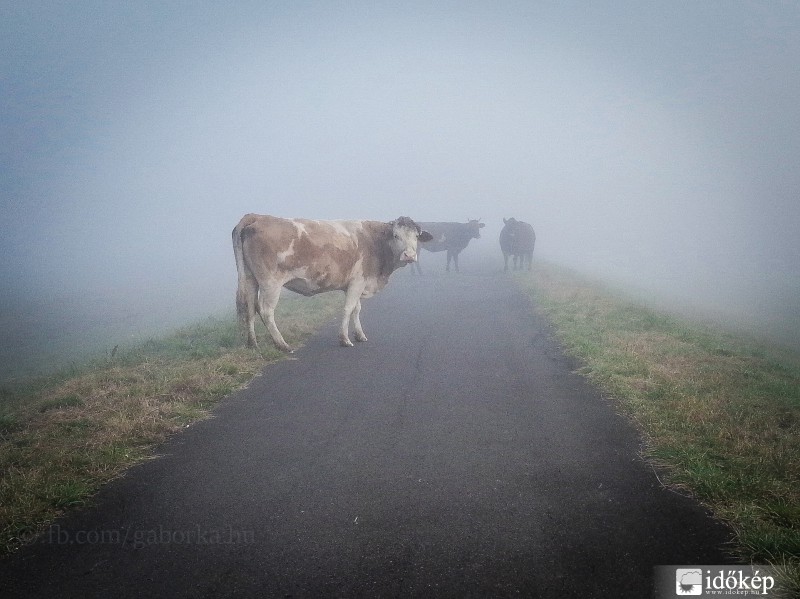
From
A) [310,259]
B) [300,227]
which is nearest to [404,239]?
[310,259]

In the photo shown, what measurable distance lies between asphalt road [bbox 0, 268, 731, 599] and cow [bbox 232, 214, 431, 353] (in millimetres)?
2885

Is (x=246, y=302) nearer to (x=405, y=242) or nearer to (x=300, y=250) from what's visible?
(x=300, y=250)

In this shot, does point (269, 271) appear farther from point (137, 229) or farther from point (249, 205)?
point (249, 205)

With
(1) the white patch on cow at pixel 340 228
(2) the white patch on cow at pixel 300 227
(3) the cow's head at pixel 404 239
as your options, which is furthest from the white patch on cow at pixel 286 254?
(3) the cow's head at pixel 404 239

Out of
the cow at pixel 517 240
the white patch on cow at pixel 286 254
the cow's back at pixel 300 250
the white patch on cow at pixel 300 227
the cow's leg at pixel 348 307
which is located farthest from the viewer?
the cow at pixel 517 240

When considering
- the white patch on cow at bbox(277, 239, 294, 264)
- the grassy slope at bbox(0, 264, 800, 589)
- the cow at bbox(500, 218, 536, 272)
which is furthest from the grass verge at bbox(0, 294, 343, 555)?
the cow at bbox(500, 218, 536, 272)

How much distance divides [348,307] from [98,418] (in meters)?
4.99

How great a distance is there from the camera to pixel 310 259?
864cm

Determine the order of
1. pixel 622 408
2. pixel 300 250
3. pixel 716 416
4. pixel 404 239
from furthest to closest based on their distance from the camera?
1. pixel 404 239
2. pixel 300 250
3. pixel 622 408
4. pixel 716 416

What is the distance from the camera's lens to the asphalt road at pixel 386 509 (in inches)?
105

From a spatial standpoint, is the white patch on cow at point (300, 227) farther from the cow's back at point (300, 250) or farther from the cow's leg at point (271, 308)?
the cow's leg at point (271, 308)

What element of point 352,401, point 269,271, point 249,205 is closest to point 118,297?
point 269,271

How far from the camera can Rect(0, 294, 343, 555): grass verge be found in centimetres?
348

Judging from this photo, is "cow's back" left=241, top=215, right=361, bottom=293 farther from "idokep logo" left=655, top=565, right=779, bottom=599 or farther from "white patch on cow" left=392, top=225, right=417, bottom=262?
"idokep logo" left=655, top=565, right=779, bottom=599
